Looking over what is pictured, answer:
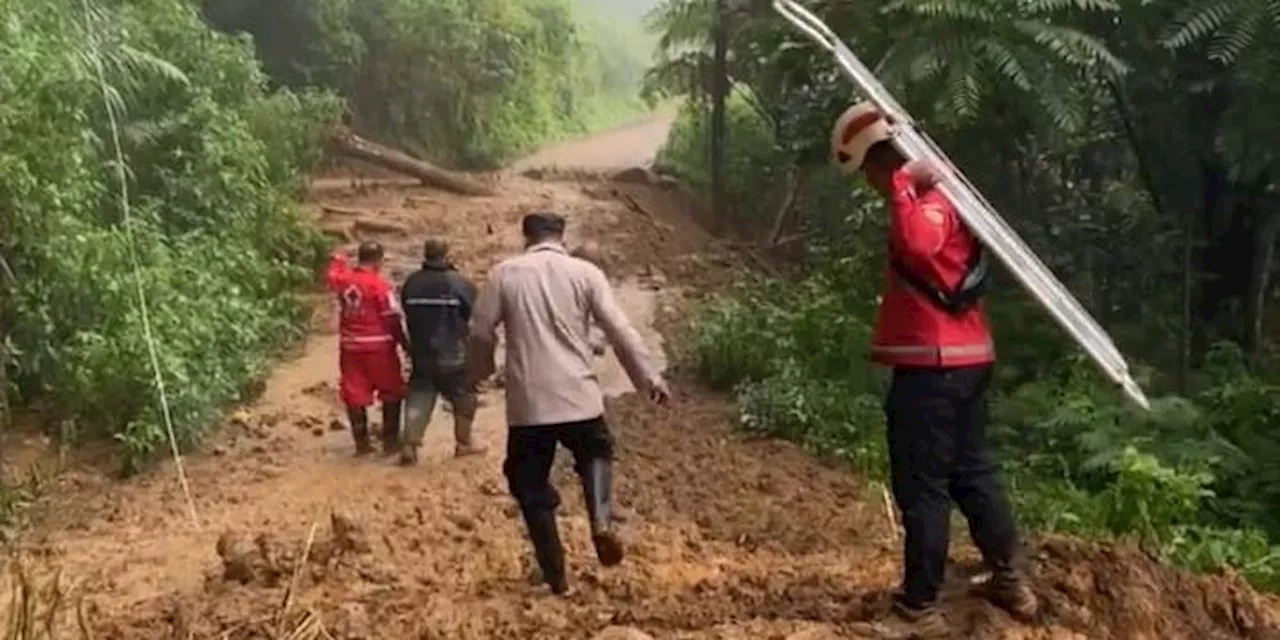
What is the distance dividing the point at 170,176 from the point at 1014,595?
11.1 metres

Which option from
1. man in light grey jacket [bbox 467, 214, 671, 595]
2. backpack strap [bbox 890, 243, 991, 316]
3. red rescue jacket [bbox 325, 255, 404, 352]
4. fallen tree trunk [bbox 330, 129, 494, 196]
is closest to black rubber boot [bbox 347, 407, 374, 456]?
red rescue jacket [bbox 325, 255, 404, 352]

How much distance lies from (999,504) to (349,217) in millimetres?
15843

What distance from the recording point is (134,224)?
12.9m

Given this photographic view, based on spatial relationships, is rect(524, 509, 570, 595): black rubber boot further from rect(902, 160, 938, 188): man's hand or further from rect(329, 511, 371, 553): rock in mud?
rect(902, 160, 938, 188): man's hand

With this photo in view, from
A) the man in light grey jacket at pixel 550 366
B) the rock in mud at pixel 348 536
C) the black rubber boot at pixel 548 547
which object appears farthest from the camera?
the rock in mud at pixel 348 536

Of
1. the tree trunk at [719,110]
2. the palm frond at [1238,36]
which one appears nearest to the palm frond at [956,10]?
the palm frond at [1238,36]

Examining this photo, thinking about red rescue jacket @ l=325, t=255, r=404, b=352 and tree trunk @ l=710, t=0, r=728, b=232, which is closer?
red rescue jacket @ l=325, t=255, r=404, b=352

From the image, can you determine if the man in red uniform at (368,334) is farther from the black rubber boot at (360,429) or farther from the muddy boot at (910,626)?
the muddy boot at (910,626)

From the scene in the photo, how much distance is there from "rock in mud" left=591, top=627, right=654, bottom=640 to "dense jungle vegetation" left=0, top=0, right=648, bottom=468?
17.9ft

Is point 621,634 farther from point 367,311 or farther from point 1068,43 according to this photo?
point 367,311

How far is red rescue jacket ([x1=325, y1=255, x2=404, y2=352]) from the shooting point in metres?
10.0

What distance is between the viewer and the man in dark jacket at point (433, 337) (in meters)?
9.83

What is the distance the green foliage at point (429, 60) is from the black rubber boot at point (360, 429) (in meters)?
14.8

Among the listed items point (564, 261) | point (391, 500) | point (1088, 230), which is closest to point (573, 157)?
point (1088, 230)
